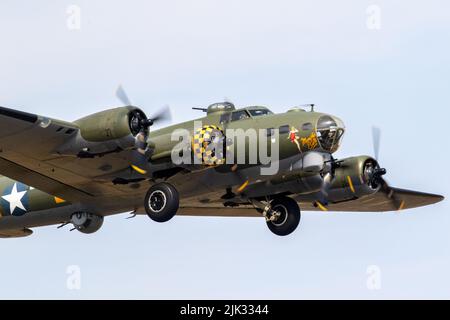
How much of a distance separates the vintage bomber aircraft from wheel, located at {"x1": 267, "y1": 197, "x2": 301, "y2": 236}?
34 mm

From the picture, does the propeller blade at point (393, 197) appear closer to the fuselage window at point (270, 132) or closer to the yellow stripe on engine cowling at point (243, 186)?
Answer: the yellow stripe on engine cowling at point (243, 186)

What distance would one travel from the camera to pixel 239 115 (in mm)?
30875

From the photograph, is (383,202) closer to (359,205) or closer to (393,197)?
(359,205)

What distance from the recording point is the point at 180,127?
31125 millimetres

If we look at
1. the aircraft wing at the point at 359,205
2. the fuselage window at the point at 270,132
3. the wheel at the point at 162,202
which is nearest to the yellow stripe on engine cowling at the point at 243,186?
the fuselage window at the point at 270,132

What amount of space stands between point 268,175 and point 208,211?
21.1 ft

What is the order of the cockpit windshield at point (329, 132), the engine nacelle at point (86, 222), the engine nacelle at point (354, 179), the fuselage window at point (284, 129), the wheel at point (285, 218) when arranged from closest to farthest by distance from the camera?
the cockpit windshield at point (329, 132) < the fuselage window at point (284, 129) < the wheel at point (285, 218) < the engine nacelle at point (354, 179) < the engine nacelle at point (86, 222)

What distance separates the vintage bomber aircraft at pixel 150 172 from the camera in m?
29.4

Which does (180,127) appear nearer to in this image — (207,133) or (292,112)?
(207,133)

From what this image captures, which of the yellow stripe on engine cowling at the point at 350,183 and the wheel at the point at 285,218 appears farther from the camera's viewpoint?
the yellow stripe on engine cowling at the point at 350,183

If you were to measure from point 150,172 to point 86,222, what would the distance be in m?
3.88

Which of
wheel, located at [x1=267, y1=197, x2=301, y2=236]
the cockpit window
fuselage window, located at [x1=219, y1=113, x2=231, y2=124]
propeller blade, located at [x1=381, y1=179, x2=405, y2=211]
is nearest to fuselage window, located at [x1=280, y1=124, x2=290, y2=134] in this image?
the cockpit window

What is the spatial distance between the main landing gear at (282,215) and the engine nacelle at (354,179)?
5.68 feet

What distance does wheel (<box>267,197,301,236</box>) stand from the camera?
32.7 m
